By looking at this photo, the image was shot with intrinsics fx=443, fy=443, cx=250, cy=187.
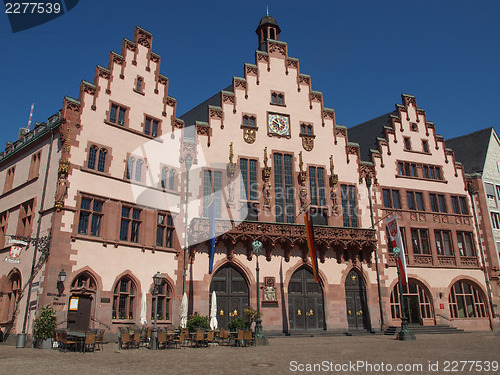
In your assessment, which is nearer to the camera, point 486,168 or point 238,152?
point 238,152

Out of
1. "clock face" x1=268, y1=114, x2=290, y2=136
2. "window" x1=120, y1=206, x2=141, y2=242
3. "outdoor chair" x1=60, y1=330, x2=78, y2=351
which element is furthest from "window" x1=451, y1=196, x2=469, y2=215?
"outdoor chair" x1=60, y1=330, x2=78, y2=351

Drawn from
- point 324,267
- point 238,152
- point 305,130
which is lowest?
point 324,267

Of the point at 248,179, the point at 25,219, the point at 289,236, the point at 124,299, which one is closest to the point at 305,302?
the point at 289,236

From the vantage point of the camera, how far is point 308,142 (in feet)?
125

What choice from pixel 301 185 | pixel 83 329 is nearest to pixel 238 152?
pixel 301 185

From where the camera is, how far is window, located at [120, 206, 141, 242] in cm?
2888

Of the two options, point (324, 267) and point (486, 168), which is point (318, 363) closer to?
point (324, 267)

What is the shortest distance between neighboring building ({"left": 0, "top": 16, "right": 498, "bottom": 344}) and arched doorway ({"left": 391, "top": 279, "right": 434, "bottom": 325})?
5.5 inches

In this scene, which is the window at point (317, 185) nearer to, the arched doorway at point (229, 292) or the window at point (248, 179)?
the window at point (248, 179)

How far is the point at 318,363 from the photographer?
51.1 feet

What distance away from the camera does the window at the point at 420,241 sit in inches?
1523

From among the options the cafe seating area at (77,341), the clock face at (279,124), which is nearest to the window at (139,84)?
the clock face at (279,124)

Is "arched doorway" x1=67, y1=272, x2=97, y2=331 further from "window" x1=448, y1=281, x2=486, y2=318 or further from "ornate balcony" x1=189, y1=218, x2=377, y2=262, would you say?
"window" x1=448, y1=281, x2=486, y2=318

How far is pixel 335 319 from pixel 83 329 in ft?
59.6
